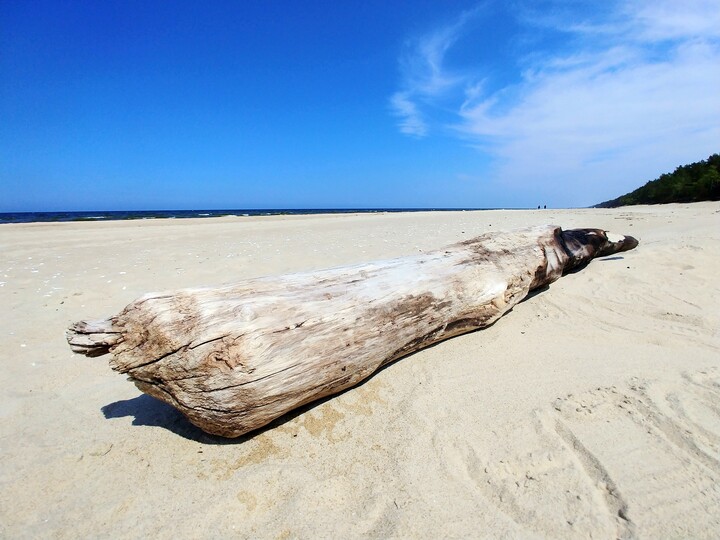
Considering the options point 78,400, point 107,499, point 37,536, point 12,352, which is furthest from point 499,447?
point 12,352

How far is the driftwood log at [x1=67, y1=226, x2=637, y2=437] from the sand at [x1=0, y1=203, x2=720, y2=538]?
0.98 feet

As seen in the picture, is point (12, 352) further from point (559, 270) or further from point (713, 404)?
point (559, 270)

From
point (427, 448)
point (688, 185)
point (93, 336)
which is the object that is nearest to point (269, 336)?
point (93, 336)

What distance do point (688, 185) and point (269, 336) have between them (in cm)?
2599

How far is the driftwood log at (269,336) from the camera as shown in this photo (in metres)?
2.05

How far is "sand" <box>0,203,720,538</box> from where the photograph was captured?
173cm

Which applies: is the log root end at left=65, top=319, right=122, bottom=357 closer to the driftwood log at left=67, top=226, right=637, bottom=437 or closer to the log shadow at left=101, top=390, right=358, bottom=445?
the driftwood log at left=67, top=226, right=637, bottom=437

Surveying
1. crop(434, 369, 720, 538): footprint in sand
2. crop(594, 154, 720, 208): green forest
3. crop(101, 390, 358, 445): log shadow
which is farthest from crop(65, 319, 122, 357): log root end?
crop(594, 154, 720, 208): green forest

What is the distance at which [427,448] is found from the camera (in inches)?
84.6

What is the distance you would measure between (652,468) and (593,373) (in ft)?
3.14

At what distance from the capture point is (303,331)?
7.48 feet

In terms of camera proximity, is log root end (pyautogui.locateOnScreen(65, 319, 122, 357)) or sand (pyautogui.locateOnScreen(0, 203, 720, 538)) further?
log root end (pyautogui.locateOnScreen(65, 319, 122, 357))

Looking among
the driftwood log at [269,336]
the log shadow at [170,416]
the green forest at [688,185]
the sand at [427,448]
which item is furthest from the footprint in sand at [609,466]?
the green forest at [688,185]

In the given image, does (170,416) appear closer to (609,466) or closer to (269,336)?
(269,336)
